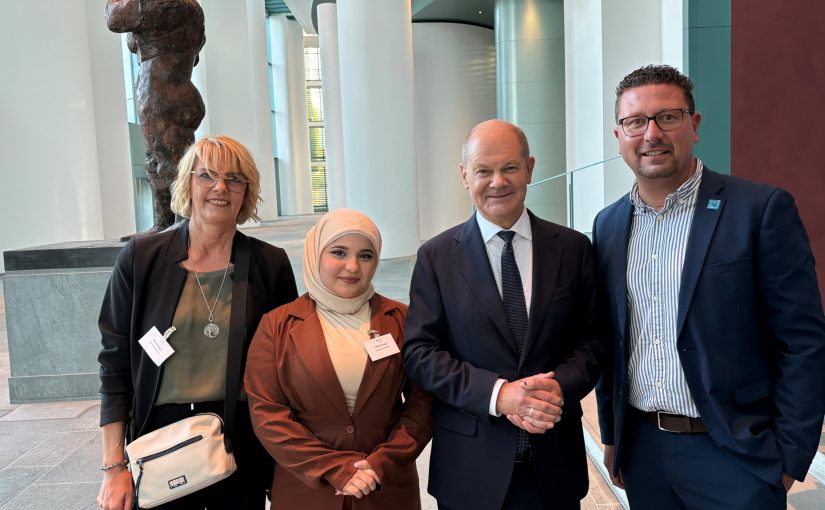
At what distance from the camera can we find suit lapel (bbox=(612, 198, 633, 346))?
1.91m

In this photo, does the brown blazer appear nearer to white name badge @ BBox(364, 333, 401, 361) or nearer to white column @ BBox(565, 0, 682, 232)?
white name badge @ BBox(364, 333, 401, 361)

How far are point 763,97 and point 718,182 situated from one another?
3.97 m

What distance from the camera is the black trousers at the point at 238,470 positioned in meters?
2.06

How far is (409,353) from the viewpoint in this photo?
1.90 metres

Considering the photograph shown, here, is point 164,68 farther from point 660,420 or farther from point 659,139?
point 660,420

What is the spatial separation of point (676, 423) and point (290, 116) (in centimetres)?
3576

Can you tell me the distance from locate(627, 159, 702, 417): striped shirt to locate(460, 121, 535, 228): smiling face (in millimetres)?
421

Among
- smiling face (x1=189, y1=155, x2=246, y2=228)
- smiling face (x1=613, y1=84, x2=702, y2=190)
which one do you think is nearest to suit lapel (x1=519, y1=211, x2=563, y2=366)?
smiling face (x1=613, y1=84, x2=702, y2=190)

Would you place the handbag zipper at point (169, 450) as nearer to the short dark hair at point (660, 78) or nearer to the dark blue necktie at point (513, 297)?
the dark blue necktie at point (513, 297)

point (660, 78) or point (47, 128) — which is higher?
point (47, 128)

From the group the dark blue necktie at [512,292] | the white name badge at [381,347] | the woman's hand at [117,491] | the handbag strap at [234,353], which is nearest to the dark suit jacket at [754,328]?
the dark blue necktie at [512,292]

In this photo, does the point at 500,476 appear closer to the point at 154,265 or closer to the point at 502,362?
the point at 502,362

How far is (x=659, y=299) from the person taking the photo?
6.07ft

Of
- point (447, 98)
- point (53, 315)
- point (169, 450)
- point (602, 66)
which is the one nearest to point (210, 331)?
point (169, 450)
